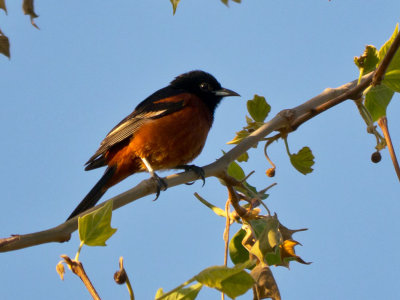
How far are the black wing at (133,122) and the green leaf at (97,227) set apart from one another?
3.09m

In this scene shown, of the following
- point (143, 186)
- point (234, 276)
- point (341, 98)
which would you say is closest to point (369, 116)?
point (341, 98)

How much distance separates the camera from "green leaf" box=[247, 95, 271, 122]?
8.91 ft

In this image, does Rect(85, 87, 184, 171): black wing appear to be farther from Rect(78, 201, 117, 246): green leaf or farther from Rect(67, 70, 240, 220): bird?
Rect(78, 201, 117, 246): green leaf

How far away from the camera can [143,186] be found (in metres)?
2.04

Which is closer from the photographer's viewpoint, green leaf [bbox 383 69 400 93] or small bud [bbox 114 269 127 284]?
small bud [bbox 114 269 127 284]

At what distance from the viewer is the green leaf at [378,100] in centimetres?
233

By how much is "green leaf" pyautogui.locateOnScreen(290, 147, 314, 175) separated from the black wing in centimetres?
231

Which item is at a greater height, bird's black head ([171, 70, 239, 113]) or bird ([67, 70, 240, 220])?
bird's black head ([171, 70, 239, 113])

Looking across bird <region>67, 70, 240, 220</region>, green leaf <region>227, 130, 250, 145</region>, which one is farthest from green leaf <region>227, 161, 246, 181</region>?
bird <region>67, 70, 240, 220</region>

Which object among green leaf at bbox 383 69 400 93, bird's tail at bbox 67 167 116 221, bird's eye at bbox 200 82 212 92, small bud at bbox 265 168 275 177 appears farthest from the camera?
bird's eye at bbox 200 82 212 92

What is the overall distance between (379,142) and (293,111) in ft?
1.65

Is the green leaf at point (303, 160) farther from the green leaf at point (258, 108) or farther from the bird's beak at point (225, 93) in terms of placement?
the bird's beak at point (225, 93)

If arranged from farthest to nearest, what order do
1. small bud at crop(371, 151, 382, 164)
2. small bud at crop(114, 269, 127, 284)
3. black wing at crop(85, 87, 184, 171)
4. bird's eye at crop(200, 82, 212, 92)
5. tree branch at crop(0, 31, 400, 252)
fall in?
bird's eye at crop(200, 82, 212, 92) → black wing at crop(85, 87, 184, 171) → small bud at crop(371, 151, 382, 164) → tree branch at crop(0, 31, 400, 252) → small bud at crop(114, 269, 127, 284)

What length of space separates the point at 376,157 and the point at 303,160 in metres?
0.35
